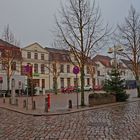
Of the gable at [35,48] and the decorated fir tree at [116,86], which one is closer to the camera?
the decorated fir tree at [116,86]

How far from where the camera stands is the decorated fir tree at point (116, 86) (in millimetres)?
24938

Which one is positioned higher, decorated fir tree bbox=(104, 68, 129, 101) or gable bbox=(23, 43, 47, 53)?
gable bbox=(23, 43, 47, 53)

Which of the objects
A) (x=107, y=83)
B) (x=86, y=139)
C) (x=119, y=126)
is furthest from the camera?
(x=107, y=83)

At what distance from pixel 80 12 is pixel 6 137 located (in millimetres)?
14821

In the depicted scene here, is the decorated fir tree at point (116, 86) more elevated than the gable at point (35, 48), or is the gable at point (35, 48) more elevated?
the gable at point (35, 48)

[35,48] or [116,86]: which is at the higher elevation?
[35,48]

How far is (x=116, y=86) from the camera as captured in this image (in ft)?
81.8

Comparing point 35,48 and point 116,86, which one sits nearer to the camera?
point 116,86

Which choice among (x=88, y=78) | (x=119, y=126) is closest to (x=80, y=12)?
(x=119, y=126)

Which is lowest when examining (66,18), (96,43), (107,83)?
(107,83)

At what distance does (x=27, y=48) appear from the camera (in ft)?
200

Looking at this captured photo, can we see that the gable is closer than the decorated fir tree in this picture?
No

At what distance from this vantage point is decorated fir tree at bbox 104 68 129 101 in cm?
2494

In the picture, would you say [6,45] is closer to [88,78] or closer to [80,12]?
[80,12]
